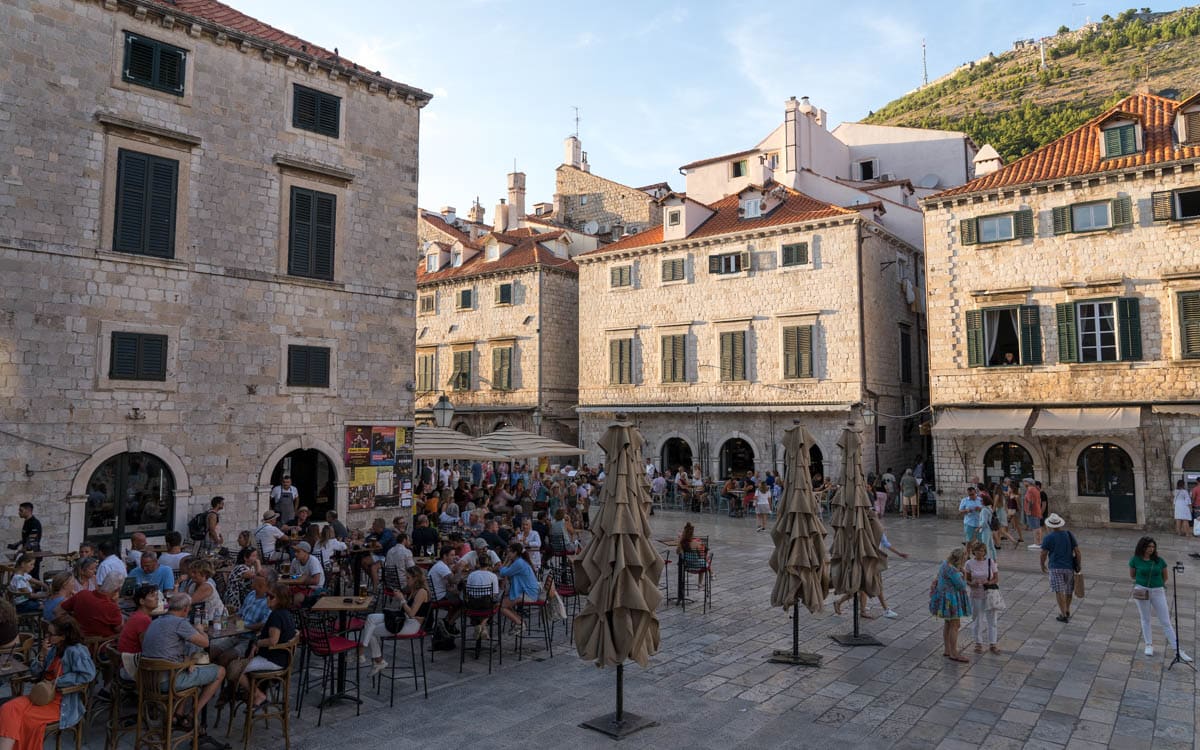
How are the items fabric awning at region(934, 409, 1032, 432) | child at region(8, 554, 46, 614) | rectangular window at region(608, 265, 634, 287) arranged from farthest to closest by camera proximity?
rectangular window at region(608, 265, 634, 287) → fabric awning at region(934, 409, 1032, 432) → child at region(8, 554, 46, 614)

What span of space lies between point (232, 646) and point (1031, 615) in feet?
36.8

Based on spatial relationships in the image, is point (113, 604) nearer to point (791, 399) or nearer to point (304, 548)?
point (304, 548)

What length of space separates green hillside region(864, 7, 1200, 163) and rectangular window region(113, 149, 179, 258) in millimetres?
64170

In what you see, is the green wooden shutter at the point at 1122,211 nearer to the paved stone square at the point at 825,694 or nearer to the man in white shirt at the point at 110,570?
the paved stone square at the point at 825,694

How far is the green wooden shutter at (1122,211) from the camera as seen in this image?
21.9 meters

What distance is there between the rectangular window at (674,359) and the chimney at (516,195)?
17.8 metres

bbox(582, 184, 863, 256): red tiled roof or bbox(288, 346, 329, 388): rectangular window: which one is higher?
bbox(582, 184, 863, 256): red tiled roof

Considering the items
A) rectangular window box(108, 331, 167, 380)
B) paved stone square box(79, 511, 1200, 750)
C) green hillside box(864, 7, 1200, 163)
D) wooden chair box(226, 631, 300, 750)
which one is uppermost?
green hillside box(864, 7, 1200, 163)

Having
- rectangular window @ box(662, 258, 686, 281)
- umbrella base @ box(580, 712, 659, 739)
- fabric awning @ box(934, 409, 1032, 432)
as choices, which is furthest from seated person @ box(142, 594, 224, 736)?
rectangular window @ box(662, 258, 686, 281)

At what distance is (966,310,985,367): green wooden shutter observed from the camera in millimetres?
24000

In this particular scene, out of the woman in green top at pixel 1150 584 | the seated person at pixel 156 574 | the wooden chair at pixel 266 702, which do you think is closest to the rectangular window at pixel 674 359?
the woman in green top at pixel 1150 584

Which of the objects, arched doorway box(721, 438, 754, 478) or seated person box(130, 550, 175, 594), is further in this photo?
arched doorway box(721, 438, 754, 478)

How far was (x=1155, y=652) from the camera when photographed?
31.2 ft

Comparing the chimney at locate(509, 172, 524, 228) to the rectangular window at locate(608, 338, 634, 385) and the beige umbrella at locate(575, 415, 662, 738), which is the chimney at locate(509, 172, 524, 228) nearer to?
the rectangular window at locate(608, 338, 634, 385)
